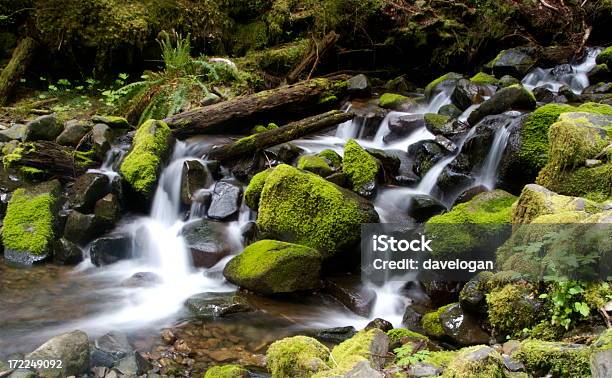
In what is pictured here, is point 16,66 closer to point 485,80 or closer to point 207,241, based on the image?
point 207,241

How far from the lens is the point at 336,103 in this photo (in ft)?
35.6

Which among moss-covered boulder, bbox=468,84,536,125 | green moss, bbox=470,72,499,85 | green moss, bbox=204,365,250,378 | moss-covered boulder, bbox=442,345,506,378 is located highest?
green moss, bbox=470,72,499,85

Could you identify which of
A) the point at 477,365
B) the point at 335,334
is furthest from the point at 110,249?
the point at 477,365

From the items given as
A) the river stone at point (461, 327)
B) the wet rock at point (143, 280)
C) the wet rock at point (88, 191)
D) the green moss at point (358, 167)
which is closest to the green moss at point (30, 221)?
the wet rock at point (88, 191)

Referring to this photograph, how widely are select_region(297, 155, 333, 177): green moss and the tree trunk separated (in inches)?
267

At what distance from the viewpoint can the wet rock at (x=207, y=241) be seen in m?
6.64

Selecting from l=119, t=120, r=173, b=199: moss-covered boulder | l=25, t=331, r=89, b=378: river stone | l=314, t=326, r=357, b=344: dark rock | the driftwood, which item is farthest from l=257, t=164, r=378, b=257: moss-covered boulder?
the driftwood

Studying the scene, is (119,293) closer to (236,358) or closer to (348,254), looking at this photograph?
(236,358)

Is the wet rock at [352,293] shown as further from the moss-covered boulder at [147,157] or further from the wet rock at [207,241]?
the moss-covered boulder at [147,157]

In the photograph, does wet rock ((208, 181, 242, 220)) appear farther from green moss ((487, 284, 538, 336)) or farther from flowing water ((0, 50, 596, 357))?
green moss ((487, 284, 538, 336))

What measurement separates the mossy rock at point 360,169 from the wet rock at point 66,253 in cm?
374

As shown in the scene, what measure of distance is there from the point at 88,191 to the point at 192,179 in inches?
56.5

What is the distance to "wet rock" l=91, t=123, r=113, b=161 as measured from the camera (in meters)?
8.07

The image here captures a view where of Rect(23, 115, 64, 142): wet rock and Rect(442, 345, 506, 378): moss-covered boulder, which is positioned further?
Rect(23, 115, 64, 142): wet rock
